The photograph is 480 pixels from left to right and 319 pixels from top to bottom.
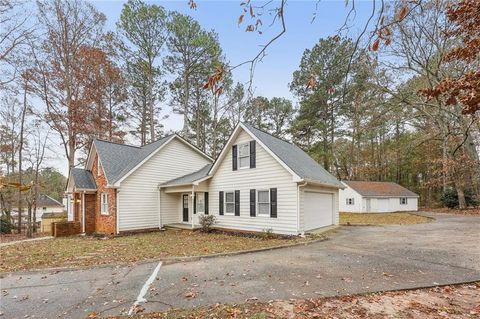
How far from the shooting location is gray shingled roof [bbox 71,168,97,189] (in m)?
16.5

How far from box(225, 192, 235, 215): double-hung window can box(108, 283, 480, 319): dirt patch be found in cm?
1008

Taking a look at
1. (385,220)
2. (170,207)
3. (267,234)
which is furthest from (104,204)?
(385,220)

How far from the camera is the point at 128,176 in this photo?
15.5m

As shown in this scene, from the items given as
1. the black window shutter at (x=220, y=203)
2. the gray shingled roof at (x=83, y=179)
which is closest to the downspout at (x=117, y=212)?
the gray shingled roof at (x=83, y=179)

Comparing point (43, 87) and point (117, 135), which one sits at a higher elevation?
point (43, 87)

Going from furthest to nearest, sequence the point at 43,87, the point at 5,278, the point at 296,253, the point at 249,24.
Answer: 1. the point at 43,87
2. the point at 296,253
3. the point at 5,278
4. the point at 249,24

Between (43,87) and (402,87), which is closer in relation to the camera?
(43,87)

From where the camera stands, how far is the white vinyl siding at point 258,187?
12484 millimetres

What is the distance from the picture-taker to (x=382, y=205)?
30.4 metres

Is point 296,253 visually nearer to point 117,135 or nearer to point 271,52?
point 271,52

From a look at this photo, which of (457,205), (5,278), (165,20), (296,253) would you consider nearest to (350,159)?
(457,205)

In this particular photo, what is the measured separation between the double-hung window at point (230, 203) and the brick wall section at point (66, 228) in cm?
906

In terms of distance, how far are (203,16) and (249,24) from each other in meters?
1.71

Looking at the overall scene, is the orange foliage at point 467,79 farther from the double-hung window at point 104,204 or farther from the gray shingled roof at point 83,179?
the gray shingled roof at point 83,179
